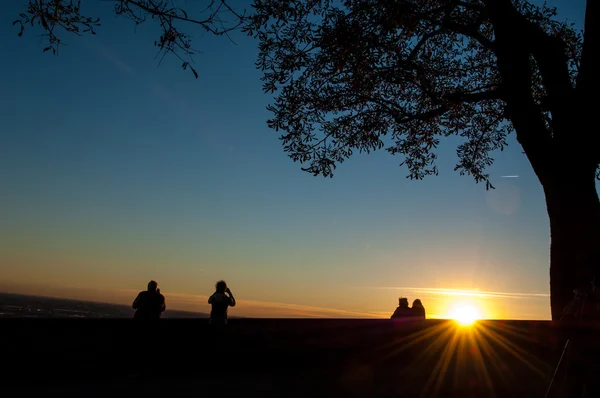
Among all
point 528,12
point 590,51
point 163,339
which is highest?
point 528,12

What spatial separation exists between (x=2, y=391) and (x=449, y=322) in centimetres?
660

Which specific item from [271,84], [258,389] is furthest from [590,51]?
[258,389]

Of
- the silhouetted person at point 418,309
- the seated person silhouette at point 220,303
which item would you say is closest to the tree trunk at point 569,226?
the silhouetted person at point 418,309

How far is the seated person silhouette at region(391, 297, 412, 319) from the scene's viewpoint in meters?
16.2

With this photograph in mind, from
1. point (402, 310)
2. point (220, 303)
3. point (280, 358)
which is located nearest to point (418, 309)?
point (402, 310)

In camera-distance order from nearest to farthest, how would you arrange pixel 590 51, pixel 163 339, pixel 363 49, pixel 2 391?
1. pixel 2 391
2. pixel 163 339
3. pixel 590 51
4. pixel 363 49

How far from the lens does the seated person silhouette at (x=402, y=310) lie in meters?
16.2

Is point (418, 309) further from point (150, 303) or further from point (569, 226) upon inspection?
point (150, 303)

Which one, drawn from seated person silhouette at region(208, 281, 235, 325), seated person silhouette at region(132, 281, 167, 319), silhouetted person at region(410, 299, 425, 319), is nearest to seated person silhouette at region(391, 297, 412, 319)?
silhouetted person at region(410, 299, 425, 319)

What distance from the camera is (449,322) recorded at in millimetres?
10086

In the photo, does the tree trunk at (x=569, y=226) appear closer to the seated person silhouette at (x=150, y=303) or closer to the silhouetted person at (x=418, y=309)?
the silhouetted person at (x=418, y=309)

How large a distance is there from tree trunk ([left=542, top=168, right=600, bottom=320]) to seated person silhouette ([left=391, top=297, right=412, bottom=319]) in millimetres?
4617

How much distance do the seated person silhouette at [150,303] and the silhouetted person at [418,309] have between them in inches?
263

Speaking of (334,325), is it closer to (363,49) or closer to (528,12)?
(363,49)
